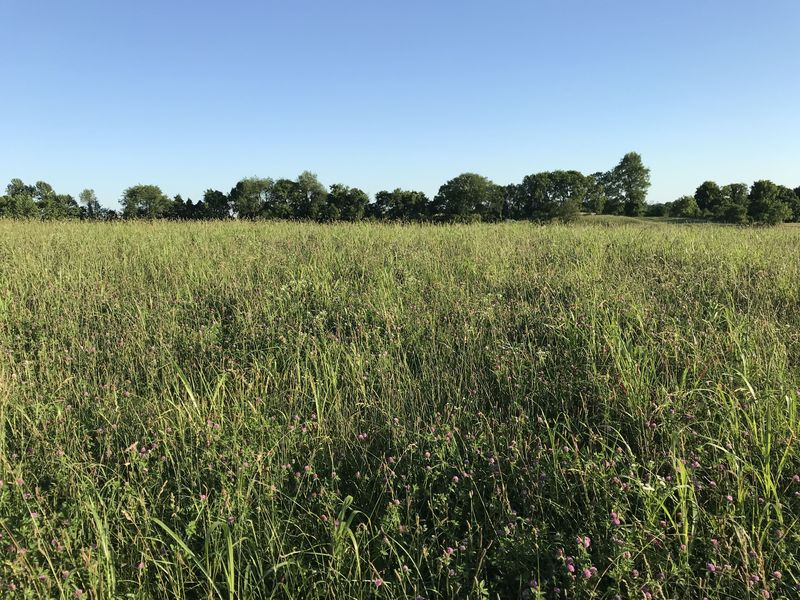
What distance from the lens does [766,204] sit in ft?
138

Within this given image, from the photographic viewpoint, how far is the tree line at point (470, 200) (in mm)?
42375

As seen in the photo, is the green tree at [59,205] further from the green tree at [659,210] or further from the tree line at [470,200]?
the green tree at [659,210]

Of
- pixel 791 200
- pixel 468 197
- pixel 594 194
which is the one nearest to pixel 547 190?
pixel 594 194

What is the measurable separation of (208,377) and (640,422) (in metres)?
2.47

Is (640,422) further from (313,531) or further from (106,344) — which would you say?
(106,344)

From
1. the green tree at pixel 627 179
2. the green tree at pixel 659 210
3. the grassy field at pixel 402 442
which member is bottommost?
the grassy field at pixel 402 442

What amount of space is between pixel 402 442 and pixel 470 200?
5305 centimetres

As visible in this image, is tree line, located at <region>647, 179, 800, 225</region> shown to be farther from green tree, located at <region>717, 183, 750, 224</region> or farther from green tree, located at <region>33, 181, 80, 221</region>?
green tree, located at <region>33, 181, 80, 221</region>

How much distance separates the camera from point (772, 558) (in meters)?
1.38

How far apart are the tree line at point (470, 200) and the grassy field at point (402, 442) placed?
28525mm

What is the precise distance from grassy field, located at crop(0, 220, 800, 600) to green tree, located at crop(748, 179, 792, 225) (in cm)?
4969

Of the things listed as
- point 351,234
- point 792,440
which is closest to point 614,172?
point 351,234

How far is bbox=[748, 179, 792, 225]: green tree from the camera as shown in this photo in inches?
1638

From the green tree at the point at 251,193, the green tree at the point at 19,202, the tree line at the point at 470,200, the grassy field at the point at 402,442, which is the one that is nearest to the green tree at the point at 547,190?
the tree line at the point at 470,200
